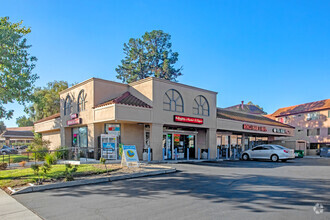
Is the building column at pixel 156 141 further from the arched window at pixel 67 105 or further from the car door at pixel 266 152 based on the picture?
the car door at pixel 266 152

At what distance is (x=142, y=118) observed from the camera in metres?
18.2

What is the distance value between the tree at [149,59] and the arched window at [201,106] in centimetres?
2392

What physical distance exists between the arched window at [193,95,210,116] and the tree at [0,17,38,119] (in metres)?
14.2

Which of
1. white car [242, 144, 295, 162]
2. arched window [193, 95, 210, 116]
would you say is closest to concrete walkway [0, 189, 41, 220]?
arched window [193, 95, 210, 116]

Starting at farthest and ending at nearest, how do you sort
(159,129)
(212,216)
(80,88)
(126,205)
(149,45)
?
(149,45)
(80,88)
(159,129)
(126,205)
(212,216)

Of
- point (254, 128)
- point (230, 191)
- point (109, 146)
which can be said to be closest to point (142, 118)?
point (109, 146)

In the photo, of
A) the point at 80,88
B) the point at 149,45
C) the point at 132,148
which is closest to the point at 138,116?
the point at 132,148

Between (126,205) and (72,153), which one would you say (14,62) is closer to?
(72,153)

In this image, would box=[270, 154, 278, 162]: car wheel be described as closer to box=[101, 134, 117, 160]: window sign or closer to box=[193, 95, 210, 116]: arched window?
box=[193, 95, 210, 116]: arched window

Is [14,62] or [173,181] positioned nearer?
[173,181]

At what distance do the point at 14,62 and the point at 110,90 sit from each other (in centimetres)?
847

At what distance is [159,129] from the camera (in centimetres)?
1914

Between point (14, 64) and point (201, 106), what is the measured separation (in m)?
15.8

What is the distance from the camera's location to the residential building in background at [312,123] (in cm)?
4103
